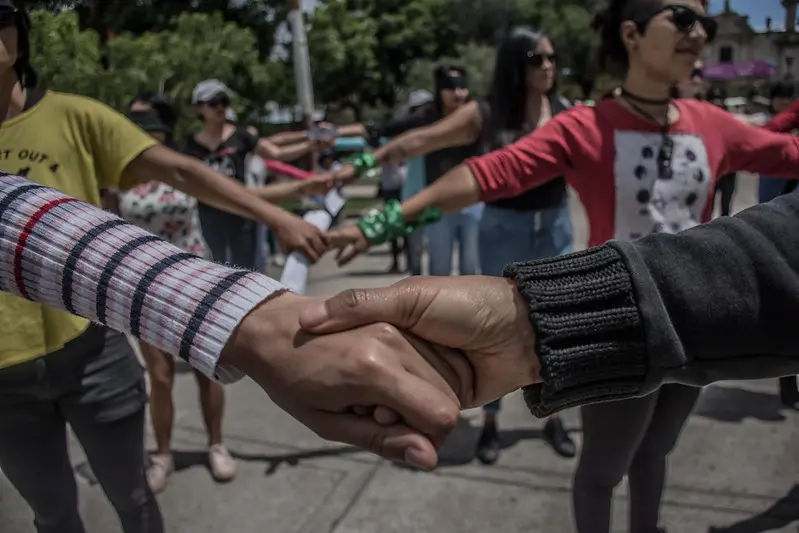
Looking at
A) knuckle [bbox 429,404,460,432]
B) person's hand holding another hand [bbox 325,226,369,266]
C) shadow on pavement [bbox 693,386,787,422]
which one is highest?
knuckle [bbox 429,404,460,432]

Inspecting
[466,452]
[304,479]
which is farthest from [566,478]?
[304,479]

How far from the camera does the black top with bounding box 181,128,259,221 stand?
4.31 metres

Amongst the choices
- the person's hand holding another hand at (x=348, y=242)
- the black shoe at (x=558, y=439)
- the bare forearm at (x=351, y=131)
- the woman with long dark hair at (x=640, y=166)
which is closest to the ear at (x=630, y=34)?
the woman with long dark hair at (x=640, y=166)

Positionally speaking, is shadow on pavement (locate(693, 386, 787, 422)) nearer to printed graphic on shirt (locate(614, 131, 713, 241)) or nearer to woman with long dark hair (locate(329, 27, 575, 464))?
woman with long dark hair (locate(329, 27, 575, 464))

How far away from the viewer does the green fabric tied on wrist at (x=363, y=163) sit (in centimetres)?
329

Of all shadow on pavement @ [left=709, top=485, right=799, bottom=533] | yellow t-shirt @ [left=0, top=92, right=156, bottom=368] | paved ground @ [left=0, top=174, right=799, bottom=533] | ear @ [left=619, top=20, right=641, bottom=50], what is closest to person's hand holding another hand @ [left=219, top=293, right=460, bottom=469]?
yellow t-shirt @ [left=0, top=92, right=156, bottom=368]

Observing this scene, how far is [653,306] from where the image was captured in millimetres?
1309

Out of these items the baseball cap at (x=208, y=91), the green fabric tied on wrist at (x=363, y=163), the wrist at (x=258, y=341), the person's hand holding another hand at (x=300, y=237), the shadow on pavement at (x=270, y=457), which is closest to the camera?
the wrist at (x=258, y=341)

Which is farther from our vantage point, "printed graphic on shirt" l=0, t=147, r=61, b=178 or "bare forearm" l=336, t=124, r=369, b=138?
"bare forearm" l=336, t=124, r=369, b=138

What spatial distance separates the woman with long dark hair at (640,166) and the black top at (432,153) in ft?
6.05

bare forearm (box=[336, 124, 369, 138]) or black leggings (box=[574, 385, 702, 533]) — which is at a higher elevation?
bare forearm (box=[336, 124, 369, 138])

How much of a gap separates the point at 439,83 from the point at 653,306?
12.3 feet

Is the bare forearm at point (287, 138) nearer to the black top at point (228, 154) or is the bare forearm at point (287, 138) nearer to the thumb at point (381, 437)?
the black top at point (228, 154)

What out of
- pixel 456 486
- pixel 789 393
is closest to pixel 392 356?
pixel 456 486
